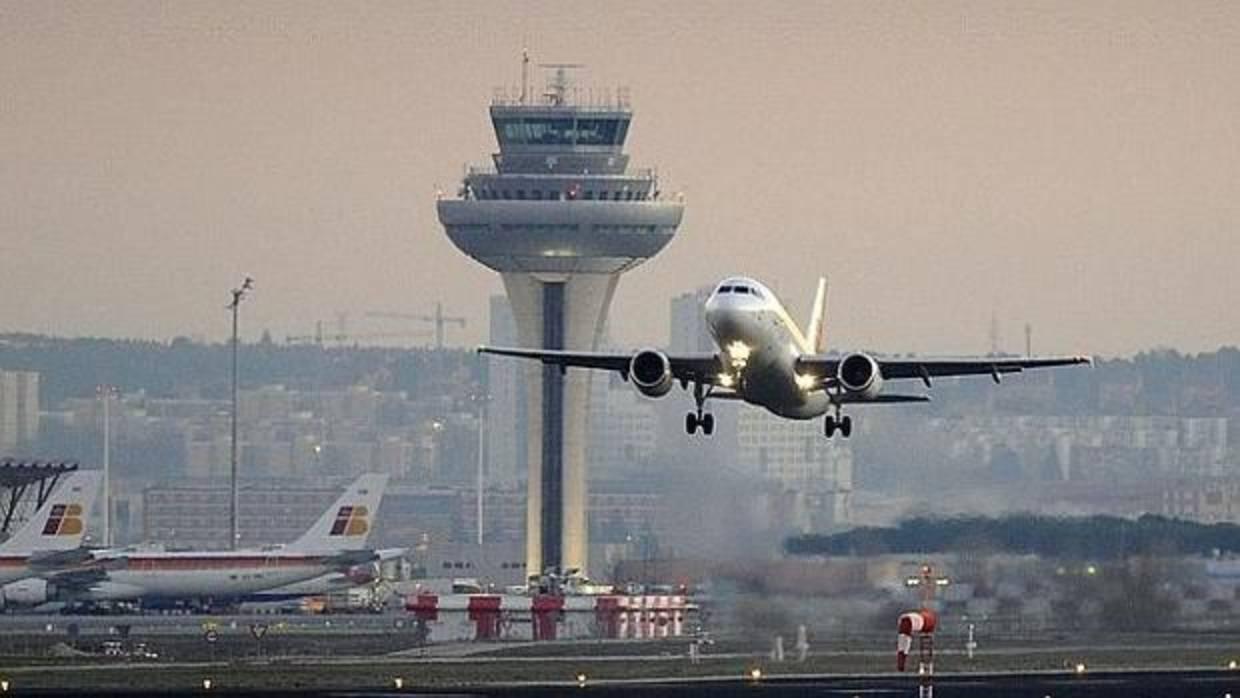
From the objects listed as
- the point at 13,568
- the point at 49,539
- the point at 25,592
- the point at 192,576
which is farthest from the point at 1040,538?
the point at 49,539

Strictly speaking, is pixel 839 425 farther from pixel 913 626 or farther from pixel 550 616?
pixel 550 616

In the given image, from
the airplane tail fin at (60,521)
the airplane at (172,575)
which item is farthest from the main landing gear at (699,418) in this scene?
the airplane tail fin at (60,521)

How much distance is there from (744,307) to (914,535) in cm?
3659

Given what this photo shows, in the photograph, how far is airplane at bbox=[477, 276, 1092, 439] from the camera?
372 ft

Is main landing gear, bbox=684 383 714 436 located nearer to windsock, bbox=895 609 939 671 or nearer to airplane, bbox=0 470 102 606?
windsock, bbox=895 609 939 671

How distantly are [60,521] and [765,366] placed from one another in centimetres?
8012

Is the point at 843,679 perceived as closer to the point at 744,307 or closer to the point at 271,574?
the point at 744,307

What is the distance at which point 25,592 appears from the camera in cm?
18688

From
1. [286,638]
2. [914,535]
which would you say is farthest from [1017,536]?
[286,638]

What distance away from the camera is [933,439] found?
19500 centimetres

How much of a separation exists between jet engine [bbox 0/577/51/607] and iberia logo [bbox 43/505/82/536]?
2544 millimetres

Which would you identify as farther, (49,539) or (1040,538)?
(49,539)

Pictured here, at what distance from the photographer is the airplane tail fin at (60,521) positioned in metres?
188

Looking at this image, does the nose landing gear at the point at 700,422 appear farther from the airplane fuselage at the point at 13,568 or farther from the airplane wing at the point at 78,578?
the airplane wing at the point at 78,578
